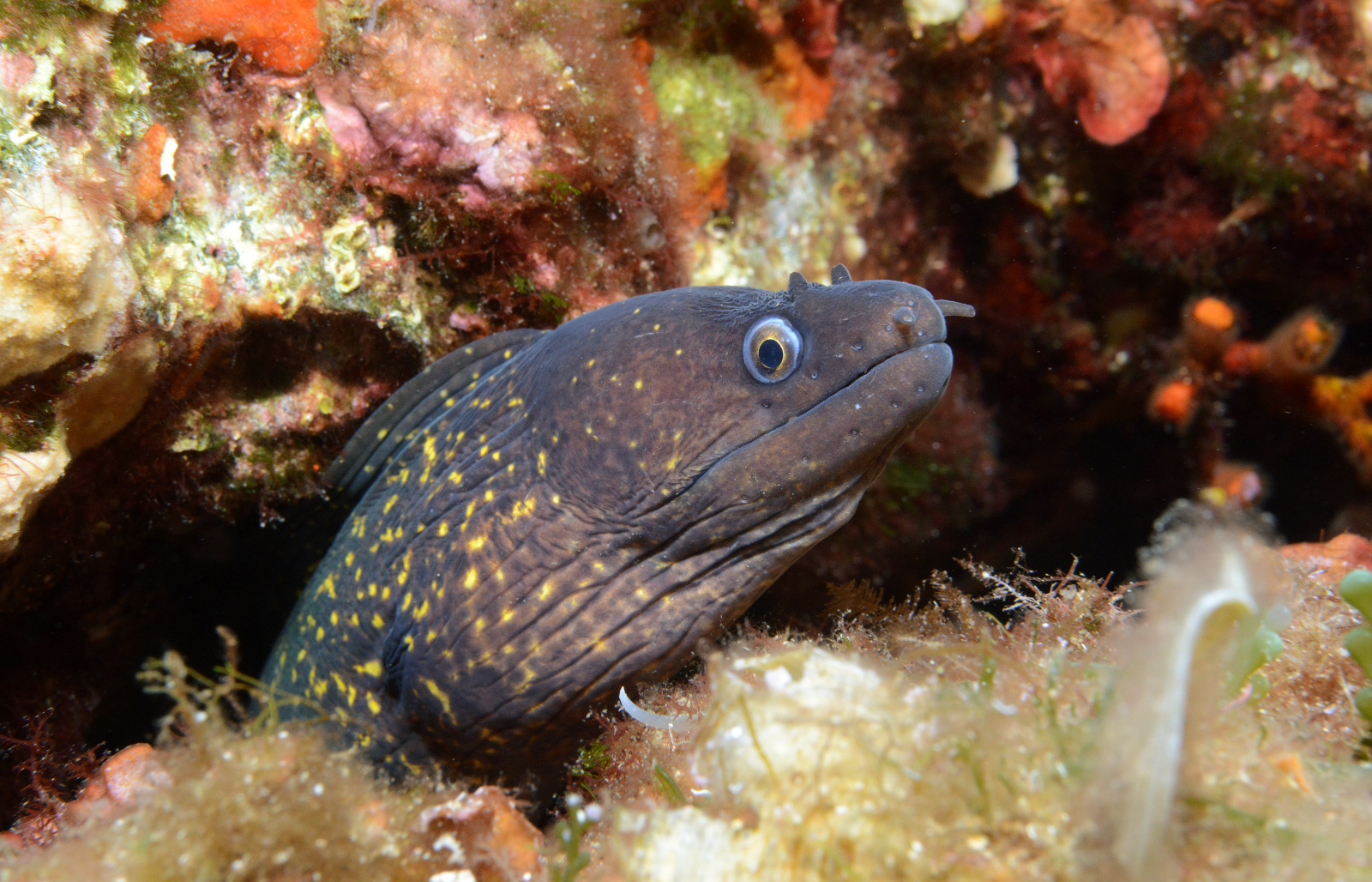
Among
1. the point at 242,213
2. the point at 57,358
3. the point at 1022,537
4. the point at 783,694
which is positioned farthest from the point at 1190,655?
the point at 1022,537

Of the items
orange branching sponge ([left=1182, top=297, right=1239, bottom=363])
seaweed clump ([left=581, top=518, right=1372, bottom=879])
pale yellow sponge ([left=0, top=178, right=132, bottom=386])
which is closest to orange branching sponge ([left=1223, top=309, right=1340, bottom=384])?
orange branching sponge ([left=1182, top=297, right=1239, bottom=363])

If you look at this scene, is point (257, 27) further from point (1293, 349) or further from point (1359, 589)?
point (1293, 349)

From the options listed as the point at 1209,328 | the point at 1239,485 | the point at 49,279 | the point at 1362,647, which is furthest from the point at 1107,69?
the point at 49,279

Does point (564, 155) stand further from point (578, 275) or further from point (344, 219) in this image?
point (344, 219)

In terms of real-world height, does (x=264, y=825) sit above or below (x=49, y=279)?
below

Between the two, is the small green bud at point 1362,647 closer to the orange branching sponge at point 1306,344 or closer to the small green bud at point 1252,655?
the small green bud at point 1252,655

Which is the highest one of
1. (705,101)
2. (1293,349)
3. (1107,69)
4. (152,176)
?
(1107,69)
